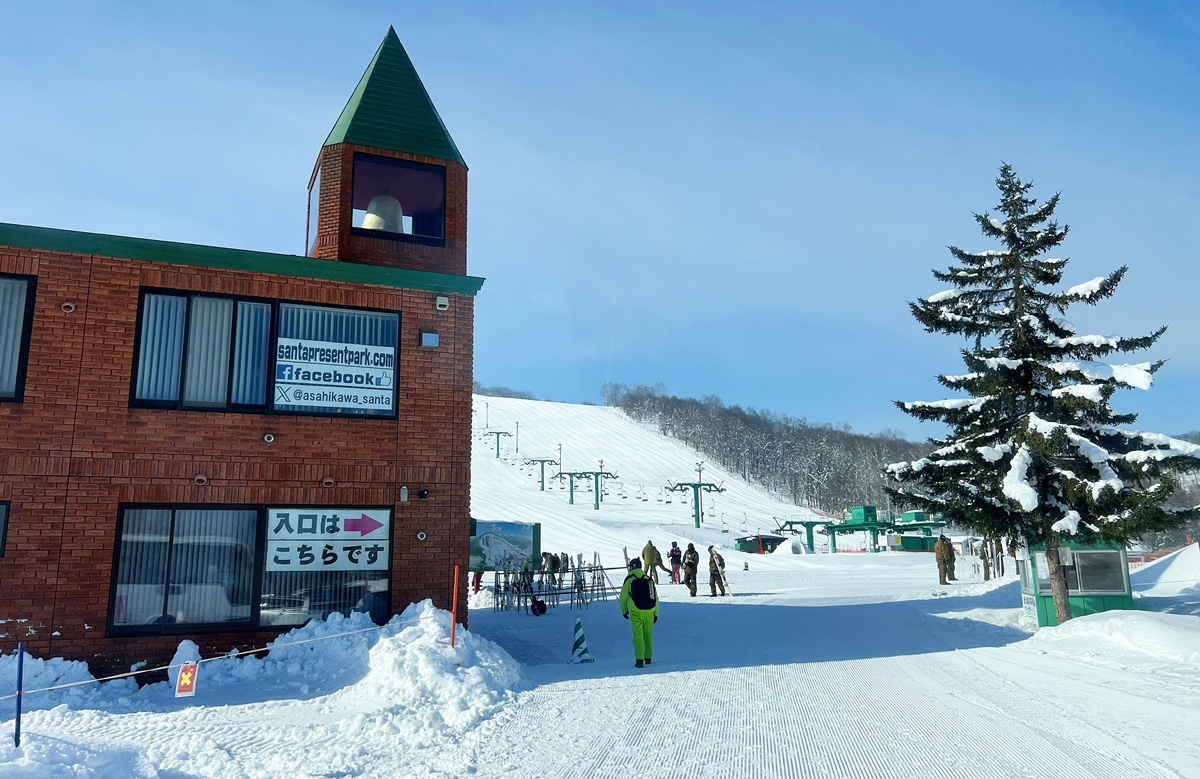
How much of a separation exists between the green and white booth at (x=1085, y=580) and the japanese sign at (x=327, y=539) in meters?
13.6

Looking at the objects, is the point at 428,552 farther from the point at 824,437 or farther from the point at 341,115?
the point at 824,437

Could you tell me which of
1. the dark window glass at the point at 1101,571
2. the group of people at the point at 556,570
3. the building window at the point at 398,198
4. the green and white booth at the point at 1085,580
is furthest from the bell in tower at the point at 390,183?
the dark window glass at the point at 1101,571

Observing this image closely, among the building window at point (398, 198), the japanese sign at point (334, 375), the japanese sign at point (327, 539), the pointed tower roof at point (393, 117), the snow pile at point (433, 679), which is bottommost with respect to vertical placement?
the snow pile at point (433, 679)

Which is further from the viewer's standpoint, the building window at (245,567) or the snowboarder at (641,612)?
the snowboarder at (641,612)

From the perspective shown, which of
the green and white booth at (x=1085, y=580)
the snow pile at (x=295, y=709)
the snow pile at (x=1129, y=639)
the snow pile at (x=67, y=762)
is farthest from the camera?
the green and white booth at (x=1085, y=580)

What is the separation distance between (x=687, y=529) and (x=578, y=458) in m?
42.1

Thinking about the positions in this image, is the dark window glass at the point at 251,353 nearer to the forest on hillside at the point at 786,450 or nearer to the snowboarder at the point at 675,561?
the snowboarder at the point at 675,561

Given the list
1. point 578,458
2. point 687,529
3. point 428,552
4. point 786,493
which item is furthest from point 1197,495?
point 428,552

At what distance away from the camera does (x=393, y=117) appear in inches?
589

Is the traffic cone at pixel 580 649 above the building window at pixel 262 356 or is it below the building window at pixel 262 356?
below

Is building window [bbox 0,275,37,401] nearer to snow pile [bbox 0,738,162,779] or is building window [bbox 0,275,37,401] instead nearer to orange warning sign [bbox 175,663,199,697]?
orange warning sign [bbox 175,663,199,697]

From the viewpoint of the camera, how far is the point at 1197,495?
150375 millimetres

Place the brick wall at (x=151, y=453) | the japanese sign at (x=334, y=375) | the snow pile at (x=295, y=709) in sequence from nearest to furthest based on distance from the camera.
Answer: the snow pile at (x=295, y=709)
the brick wall at (x=151, y=453)
the japanese sign at (x=334, y=375)

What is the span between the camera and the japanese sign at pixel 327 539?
12.1 metres
